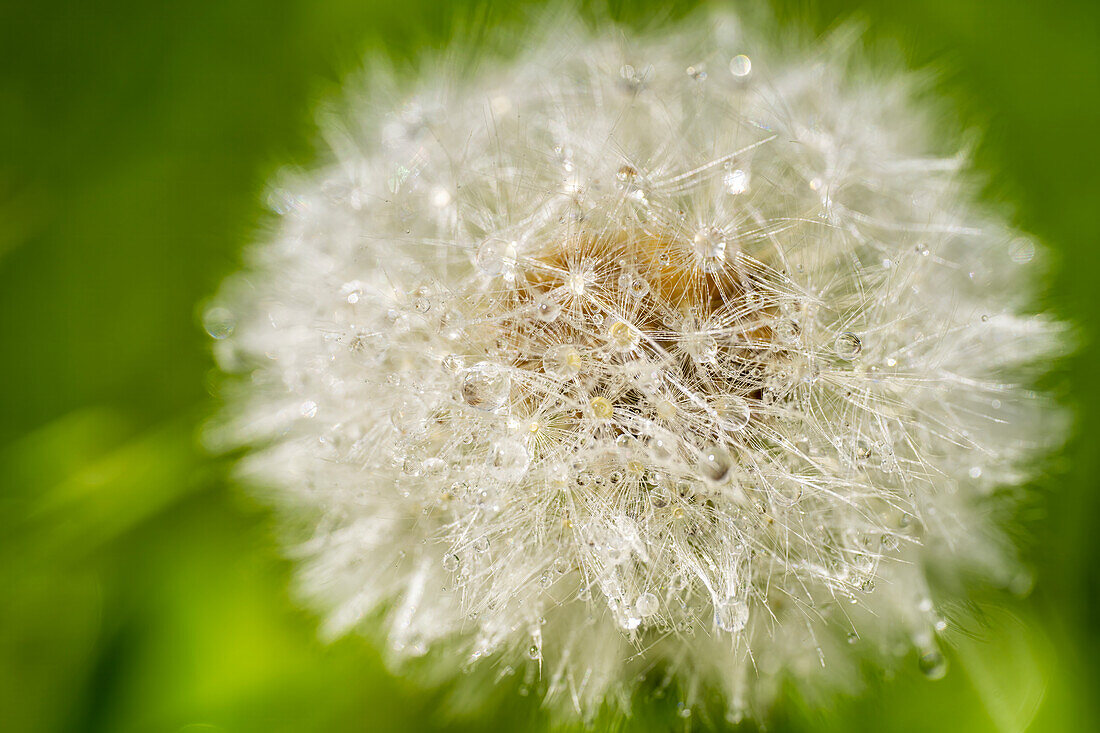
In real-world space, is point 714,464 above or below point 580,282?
below

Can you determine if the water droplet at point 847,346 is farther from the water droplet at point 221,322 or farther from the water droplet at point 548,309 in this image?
the water droplet at point 221,322

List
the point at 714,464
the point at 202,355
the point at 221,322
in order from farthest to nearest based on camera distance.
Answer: the point at 202,355 → the point at 221,322 → the point at 714,464

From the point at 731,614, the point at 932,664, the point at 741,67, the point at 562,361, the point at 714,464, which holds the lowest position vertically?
the point at 932,664

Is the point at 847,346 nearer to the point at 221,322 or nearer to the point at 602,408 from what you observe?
the point at 602,408

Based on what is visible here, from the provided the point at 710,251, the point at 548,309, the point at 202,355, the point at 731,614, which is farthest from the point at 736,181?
the point at 202,355

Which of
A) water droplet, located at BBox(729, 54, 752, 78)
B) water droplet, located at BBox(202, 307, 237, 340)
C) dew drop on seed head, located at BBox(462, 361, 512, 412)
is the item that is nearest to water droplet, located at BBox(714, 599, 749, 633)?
dew drop on seed head, located at BBox(462, 361, 512, 412)

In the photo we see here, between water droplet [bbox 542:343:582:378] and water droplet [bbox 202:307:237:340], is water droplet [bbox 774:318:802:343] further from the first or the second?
water droplet [bbox 202:307:237:340]

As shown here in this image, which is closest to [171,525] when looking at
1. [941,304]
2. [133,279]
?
[133,279]
